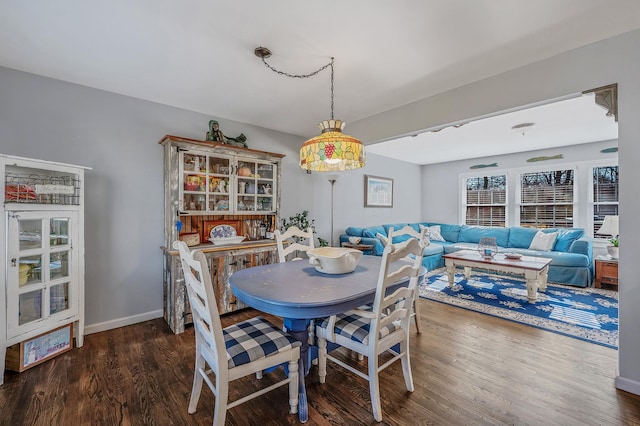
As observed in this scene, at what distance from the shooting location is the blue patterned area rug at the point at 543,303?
9.43ft

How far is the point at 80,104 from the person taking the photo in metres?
2.70

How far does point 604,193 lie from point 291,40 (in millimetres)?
6158

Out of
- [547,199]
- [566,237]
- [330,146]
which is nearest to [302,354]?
[330,146]

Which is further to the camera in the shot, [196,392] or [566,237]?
[566,237]

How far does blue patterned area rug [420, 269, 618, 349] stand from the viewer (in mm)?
2875

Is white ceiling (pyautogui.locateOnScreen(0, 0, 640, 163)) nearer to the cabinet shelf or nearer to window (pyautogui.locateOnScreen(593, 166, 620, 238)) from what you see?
the cabinet shelf

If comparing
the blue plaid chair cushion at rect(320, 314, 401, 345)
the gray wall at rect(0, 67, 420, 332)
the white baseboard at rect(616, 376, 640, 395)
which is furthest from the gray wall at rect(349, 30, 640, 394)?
the gray wall at rect(0, 67, 420, 332)

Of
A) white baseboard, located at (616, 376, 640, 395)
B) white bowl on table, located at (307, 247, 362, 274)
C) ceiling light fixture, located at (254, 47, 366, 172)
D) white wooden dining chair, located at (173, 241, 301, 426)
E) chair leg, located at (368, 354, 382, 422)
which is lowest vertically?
white baseboard, located at (616, 376, 640, 395)

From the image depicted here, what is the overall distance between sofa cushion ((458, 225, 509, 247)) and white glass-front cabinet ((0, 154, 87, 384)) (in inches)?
258

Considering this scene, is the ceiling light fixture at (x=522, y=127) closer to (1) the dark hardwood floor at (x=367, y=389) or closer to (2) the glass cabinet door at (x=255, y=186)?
(1) the dark hardwood floor at (x=367, y=389)

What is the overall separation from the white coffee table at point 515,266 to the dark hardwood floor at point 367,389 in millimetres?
1125

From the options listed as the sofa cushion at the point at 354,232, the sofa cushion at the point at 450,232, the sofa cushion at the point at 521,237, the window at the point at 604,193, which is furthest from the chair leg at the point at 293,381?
the window at the point at 604,193

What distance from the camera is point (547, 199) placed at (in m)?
5.68

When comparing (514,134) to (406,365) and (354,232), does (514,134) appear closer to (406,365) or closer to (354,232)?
(354,232)
